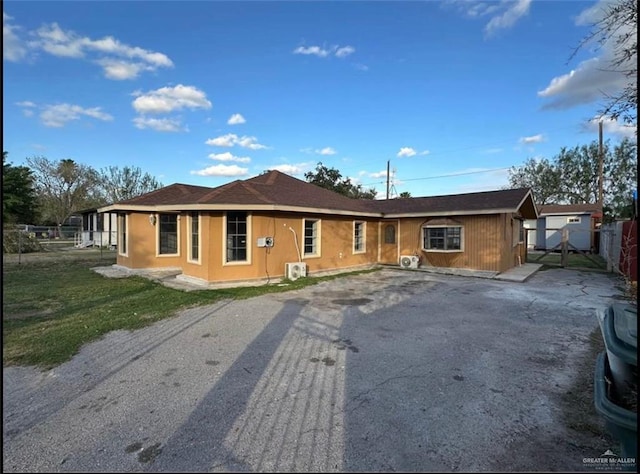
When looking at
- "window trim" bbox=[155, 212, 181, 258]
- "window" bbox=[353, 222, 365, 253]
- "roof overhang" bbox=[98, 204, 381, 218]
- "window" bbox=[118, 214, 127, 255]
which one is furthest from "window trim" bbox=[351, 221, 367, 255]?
"window" bbox=[118, 214, 127, 255]

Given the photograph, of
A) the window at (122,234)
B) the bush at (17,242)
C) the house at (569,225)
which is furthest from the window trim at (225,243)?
the house at (569,225)

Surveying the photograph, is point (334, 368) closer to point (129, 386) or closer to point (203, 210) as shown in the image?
point (129, 386)

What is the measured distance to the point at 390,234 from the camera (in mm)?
14914

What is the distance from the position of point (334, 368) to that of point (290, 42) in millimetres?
9823

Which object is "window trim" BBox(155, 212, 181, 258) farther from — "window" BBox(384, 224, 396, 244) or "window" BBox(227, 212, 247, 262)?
"window" BBox(384, 224, 396, 244)

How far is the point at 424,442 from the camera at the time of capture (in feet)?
8.47

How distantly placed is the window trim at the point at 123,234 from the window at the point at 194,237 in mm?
3817

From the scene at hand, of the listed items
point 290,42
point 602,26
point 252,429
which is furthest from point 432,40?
point 252,429

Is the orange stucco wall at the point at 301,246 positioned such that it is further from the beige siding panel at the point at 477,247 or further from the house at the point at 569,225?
the house at the point at 569,225

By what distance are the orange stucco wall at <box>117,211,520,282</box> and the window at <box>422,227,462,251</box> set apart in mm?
235

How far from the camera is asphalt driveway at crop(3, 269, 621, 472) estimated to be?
2.44 meters

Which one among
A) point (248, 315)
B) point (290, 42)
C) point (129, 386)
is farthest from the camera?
point (290, 42)

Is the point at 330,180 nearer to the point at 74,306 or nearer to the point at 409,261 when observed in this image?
the point at 409,261

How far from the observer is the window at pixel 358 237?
44.8ft
